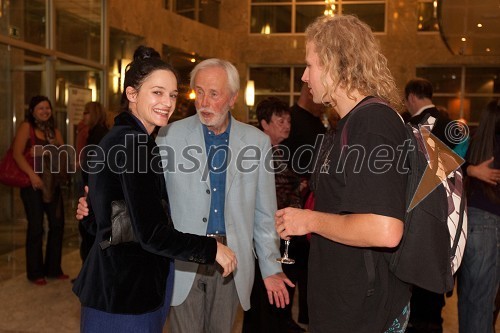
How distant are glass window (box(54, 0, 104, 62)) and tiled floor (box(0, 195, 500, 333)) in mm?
2929

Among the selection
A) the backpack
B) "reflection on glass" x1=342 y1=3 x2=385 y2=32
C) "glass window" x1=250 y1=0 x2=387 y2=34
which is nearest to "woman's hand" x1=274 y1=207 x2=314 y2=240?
the backpack

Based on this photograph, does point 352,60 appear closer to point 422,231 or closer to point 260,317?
point 422,231

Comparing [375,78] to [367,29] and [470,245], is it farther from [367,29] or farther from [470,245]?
[470,245]

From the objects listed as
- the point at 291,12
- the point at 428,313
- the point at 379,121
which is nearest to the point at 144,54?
the point at 379,121

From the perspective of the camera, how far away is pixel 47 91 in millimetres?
8227

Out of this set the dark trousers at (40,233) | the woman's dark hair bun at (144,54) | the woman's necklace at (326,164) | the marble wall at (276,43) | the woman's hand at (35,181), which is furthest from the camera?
the marble wall at (276,43)

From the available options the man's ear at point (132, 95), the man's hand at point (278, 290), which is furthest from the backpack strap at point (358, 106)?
the man's hand at point (278, 290)

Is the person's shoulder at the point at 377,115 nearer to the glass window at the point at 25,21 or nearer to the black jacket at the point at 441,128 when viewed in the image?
the black jacket at the point at 441,128

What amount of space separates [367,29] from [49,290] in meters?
5.05

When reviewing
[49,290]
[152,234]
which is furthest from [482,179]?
[49,290]

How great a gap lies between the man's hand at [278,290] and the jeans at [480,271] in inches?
56.5

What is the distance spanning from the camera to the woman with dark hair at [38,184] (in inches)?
240

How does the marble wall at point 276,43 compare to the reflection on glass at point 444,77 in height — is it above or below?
above

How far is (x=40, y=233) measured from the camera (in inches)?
245
